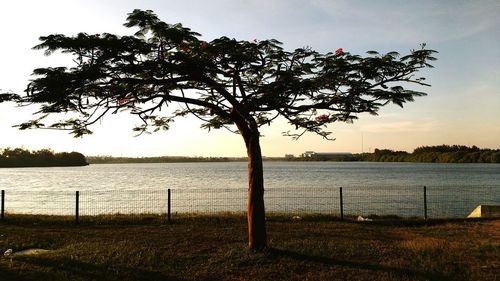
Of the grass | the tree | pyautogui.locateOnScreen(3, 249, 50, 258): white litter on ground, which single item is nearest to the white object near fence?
the grass

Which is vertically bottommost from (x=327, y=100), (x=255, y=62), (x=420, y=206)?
(x=420, y=206)

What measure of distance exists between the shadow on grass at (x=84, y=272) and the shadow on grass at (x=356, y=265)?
9.12 ft

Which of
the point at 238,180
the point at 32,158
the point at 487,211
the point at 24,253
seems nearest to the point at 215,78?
the point at 24,253

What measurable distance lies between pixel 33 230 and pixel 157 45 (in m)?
8.93

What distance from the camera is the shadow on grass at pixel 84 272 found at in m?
7.92

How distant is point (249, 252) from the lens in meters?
9.62

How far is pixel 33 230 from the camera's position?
44.3ft

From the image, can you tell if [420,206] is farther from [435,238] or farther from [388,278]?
[388,278]

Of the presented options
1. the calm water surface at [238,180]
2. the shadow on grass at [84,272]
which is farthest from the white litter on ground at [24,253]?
the calm water surface at [238,180]

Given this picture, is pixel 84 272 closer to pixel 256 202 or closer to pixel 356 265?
pixel 256 202

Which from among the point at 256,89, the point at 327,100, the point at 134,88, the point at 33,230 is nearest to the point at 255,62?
the point at 256,89

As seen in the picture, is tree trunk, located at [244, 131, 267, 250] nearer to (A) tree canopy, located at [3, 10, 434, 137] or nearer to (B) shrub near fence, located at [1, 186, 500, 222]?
(A) tree canopy, located at [3, 10, 434, 137]

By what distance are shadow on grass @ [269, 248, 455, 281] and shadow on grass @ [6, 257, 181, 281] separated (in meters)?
2.78

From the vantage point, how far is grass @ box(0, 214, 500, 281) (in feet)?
26.9
